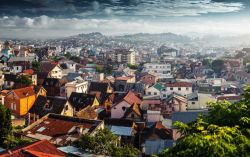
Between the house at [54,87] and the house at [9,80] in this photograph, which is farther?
the house at [9,80]

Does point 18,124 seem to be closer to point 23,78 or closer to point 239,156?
point 23,78

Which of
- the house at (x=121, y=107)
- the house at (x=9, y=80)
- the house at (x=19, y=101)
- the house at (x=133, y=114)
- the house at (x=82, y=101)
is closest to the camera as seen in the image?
the house at (x=133, y=114)

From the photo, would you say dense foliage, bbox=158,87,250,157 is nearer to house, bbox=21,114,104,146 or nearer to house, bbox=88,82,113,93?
house, bbox=21,114,104,146

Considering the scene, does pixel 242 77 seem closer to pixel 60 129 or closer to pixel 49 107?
pixel 49 107

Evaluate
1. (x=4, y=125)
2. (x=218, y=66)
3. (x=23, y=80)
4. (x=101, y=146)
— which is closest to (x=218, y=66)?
(x=218, y=66)

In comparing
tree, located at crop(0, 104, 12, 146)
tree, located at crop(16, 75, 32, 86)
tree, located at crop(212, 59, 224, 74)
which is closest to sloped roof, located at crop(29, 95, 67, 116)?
tree, located at crop(0, 104, 12, 146)

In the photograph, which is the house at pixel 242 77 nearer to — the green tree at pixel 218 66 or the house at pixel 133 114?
the green tree at pixel 218 66

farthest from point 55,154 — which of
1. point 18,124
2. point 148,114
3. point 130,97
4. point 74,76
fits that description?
point 74,76

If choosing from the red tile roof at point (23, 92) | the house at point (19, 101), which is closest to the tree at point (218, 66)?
the red tile roof at point (23, 92)
